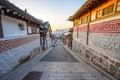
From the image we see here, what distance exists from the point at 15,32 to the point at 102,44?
5577mm

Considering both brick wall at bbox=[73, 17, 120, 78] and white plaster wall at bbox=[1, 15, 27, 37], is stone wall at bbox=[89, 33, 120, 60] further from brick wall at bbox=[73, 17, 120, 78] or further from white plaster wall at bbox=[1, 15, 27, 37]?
white plaster wall at bbox=[1, 15, 27, 37]

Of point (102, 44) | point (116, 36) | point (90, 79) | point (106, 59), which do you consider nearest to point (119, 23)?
point (116, 36)

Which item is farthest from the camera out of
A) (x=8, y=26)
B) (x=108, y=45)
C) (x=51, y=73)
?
(x=8, y=26)

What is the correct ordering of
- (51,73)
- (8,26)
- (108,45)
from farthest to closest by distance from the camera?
1. (8,26)
2. (108,45)
3. (51,73)

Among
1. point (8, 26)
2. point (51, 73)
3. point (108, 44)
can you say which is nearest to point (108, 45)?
point (108, 44)

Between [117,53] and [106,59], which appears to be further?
[106,59]

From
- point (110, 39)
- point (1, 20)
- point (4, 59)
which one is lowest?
point (4, 59)

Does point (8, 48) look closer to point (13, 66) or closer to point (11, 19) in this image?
point (13, 66)

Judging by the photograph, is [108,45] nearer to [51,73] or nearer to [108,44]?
[108,44]

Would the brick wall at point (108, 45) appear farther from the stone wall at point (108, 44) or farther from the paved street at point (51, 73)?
the paved street at point (51, 73)

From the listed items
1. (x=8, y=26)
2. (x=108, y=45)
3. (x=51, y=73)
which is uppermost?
(x=8, y=26)

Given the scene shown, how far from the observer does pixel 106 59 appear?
4629 millimetres

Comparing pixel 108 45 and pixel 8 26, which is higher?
pixel 8 26

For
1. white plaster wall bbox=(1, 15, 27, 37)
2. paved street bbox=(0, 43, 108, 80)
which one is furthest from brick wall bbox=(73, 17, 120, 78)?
white plaster wall bbox=(1, 15, 27, 37)
